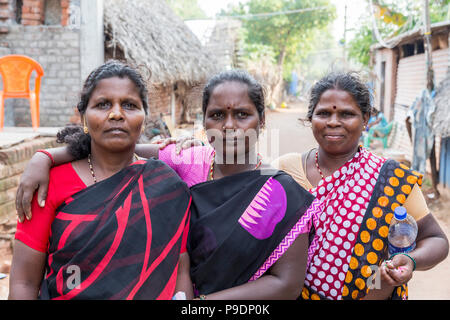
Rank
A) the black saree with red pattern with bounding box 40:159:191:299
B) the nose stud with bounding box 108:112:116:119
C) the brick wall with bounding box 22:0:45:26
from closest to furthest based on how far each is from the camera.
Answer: the black saree with red pattern with bounding box 40:159:191:299
the nose stud with bounding box 108:112:116:119
the brick wall with bounding box 22:0:45:26

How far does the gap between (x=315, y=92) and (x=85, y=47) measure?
6.24 meters

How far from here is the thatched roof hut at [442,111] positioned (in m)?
6.54

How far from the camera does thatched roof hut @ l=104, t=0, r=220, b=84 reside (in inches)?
308

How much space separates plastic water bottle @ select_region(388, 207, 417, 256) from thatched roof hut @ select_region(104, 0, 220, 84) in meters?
4.75

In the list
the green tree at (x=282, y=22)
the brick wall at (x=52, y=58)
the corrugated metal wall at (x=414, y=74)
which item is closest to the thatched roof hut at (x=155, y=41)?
the brick wall at (x=52, y=58)

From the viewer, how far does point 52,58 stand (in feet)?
24.1

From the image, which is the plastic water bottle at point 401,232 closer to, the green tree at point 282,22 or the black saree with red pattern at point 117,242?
the black saree with red pattern at point 117,242

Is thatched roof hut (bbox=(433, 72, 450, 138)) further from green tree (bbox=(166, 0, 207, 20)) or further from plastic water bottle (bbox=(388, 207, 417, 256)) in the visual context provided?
green tree (bbox=(166, 0, 207, 20))

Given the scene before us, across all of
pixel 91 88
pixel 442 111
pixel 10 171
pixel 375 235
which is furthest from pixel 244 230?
pixel 442 111

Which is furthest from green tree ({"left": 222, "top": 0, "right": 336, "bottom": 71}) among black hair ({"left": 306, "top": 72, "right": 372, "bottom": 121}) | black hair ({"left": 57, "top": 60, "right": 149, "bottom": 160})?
black hair ({"left": 57, "top": 60, "right": 149, "bottom": 160})

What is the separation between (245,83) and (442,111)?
20.2 ft

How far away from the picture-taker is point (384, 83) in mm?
14391

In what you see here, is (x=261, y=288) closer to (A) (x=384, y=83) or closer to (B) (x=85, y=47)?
(B) (x=85, y=47)
